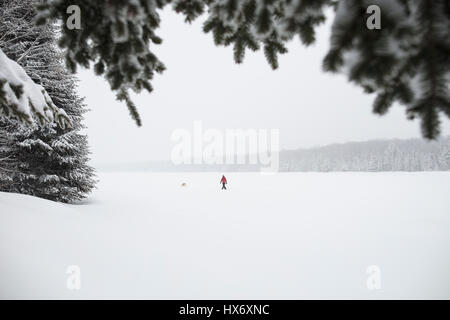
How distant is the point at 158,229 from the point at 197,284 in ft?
10.2

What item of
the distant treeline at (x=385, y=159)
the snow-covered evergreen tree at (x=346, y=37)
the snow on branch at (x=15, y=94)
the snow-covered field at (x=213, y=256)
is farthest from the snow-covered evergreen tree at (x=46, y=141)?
the distant treeline at (x=385, y=159)

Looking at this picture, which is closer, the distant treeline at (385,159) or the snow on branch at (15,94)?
the snow on branch at (15,94)

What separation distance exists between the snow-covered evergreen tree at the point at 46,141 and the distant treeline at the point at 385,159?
61271 mm

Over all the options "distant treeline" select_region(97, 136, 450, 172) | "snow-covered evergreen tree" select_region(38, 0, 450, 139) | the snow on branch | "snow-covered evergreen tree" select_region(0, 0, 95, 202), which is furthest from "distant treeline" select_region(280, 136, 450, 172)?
the snow on branch

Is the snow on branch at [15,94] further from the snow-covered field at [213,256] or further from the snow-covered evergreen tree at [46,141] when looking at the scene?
the snow-covered evergreen tree at [46,141]

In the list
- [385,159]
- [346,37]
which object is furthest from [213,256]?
[385,159]

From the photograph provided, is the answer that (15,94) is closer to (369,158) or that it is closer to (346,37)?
(346,37)

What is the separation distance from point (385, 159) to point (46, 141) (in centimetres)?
7732

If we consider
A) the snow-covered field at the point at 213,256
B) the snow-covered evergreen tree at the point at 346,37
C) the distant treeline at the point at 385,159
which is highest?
the distant treeline at the point at 385,159

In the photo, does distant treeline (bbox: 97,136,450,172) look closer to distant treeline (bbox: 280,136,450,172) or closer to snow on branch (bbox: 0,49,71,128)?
distant treeline (bbox: 280,136,450,172)

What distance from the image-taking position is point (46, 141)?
874cm

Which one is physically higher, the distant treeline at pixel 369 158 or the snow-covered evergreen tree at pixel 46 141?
the distant treeline at pixel 369 158

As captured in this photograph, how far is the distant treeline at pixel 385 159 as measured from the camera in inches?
2377

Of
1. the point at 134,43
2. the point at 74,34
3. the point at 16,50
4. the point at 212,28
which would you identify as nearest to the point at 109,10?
the point at 134,43
